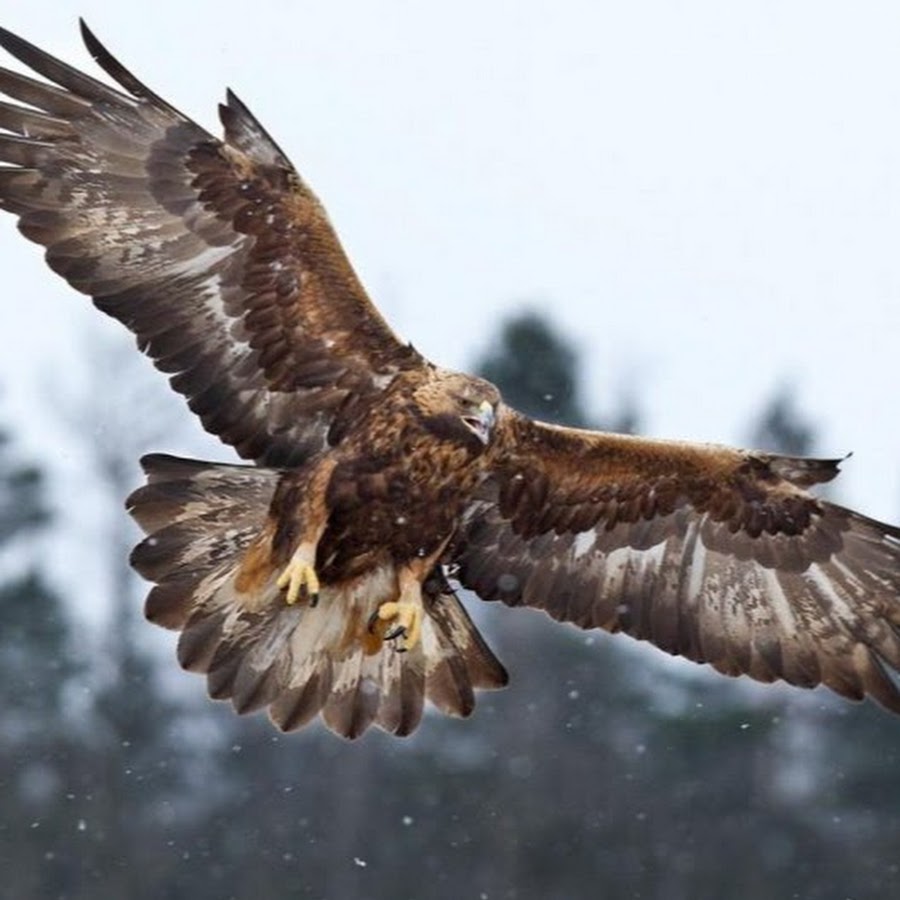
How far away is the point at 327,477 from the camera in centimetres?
1207

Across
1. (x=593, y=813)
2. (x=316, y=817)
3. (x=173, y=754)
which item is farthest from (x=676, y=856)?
(x=173, y=754)

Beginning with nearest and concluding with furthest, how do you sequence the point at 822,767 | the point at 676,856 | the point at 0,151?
the point at 0,151 < the point at 676,856 < the point at 822,767

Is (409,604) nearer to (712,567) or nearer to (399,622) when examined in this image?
(399,622)

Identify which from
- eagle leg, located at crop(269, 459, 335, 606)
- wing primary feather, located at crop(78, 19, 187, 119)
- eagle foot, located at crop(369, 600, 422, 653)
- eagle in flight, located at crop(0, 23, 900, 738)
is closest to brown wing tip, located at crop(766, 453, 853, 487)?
eagle in flight, located at crop(0, 23, 900, 738)

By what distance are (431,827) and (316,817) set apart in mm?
1600

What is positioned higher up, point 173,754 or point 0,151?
point 0,151

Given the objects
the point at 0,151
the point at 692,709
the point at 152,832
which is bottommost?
the point at 152,832

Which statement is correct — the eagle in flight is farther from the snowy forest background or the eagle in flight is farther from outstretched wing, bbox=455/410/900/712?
the snowy forest background

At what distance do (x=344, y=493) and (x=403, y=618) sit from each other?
586mm

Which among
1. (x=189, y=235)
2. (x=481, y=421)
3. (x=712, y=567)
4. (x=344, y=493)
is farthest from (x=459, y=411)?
(x=712, y=567)

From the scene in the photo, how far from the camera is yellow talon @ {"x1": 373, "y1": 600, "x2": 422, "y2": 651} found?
12281 mm

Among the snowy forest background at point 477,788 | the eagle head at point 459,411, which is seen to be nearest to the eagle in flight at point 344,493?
the eagle head at point 459,411

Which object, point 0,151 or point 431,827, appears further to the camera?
point 431,827

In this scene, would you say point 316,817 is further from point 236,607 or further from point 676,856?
point 236,607
